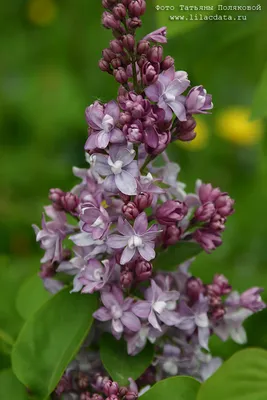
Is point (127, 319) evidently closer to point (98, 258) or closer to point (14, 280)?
point (98, 258)

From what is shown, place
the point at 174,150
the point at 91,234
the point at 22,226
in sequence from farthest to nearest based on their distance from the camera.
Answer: the point at 174,150
the point at 22,226
the point at 91,234

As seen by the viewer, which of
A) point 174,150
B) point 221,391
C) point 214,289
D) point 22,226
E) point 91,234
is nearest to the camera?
point 221,391

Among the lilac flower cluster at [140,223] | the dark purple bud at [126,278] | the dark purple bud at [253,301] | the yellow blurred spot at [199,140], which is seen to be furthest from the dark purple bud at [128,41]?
the yellow blurred spot at [199,140]

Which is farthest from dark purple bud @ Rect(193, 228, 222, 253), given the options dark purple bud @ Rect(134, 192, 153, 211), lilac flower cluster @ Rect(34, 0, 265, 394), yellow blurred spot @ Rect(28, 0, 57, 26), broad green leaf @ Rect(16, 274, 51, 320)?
yellow blurred spot @ Rect(28, 0, 57, 26)

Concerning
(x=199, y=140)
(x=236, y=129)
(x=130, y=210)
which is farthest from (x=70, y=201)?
(x=236, y=129)

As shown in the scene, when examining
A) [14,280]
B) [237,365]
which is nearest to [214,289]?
[237,365]

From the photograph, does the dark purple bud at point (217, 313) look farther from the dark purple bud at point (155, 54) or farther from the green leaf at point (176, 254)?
the dark purple bud at point (155, 54)

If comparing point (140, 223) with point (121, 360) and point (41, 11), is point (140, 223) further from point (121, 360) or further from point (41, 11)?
point (41, 11)

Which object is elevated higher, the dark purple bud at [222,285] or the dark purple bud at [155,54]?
the dark purple bud at [155,54]
